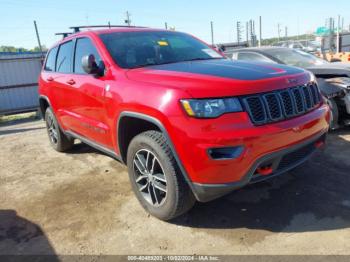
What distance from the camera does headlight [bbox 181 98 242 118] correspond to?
8.11 ft

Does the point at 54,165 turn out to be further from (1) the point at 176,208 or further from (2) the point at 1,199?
(1) the point at 176,208

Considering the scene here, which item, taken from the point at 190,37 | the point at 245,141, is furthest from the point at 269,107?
the point at 190,37

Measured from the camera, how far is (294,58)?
21.3 ft

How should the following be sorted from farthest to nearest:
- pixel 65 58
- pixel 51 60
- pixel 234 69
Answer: pixel 51 60 → pixel 65 58 → pixel 234 69

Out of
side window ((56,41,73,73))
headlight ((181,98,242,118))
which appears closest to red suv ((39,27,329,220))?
headlight ((181,98,242,118))

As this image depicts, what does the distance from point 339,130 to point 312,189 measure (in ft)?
8.42

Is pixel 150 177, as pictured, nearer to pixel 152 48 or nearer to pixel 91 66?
pixel 91 66

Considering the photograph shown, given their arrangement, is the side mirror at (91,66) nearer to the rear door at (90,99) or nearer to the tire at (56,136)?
the rear door at (90,99)

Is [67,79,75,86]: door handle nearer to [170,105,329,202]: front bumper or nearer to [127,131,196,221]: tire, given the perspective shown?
[127,131,196,221]: tire

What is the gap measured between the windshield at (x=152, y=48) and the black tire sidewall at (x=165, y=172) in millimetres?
885

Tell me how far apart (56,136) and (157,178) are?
316 centimetres

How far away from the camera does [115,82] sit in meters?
3.20

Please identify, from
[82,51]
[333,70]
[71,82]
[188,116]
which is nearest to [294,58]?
[333,70]

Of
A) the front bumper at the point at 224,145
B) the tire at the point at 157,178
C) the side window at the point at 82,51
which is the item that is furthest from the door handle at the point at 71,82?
the front bumper at the point at 224,145
